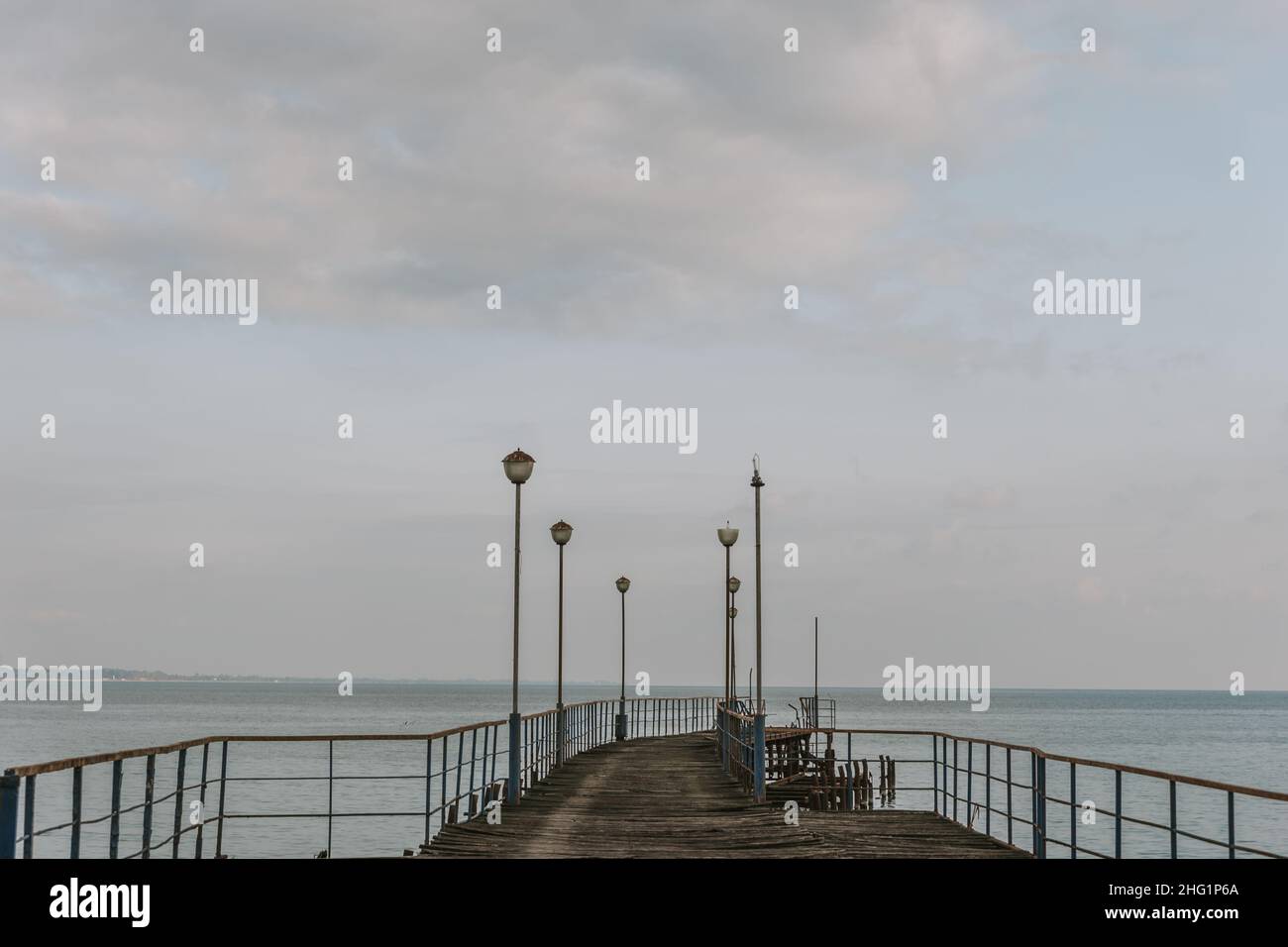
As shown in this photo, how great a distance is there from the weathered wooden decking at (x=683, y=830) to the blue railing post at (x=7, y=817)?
20.0ft

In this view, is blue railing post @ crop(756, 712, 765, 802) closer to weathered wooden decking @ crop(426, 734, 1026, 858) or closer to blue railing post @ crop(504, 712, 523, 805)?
weathered wooden decking @ crop(426, 734, 1026, 858)

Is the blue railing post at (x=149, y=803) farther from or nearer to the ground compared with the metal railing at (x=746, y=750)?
farther from the ground

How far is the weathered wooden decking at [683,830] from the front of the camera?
13.9 metres

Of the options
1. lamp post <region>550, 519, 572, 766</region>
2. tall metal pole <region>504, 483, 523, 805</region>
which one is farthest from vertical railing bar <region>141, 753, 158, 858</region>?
lamp post <region>550, 519, 572, 766</region>

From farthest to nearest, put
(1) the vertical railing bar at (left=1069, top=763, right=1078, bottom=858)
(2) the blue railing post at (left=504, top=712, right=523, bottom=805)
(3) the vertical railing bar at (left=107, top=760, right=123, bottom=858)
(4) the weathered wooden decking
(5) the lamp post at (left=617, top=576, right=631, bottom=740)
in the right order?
(5) the lamp post at (left=617, top=576, right=631, bottom=740) → (2) the blue railing post at (left=504, top=712, right=523, bottom=805) → (4) the weathered wooden decking → (1) the vertical railing bar at (left=1069, top=763, right=1078, bottom=858) → (3) the vertical railing bar at (left=107, top=760, right=123, bottom=858)

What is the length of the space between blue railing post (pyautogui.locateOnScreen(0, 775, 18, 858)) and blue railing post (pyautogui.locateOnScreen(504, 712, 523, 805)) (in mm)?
12186

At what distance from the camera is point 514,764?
66.0 feet

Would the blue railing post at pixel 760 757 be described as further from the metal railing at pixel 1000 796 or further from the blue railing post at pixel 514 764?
the blue railing post at pixel 514 764

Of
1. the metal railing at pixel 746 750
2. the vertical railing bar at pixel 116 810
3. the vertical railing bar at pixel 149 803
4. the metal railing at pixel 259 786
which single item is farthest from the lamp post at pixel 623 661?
the vertical railing bar at pixel 116 810

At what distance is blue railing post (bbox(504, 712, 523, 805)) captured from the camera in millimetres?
20111
